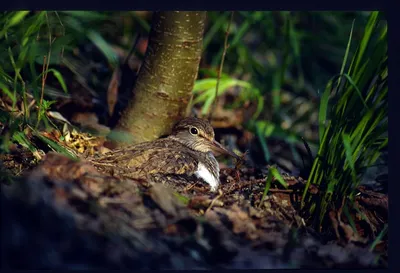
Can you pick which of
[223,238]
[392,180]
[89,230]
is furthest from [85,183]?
[392,180]

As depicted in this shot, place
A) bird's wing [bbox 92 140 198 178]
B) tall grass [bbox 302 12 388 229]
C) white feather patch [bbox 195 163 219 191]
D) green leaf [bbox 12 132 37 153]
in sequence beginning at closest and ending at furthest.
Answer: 1. tall grass [bbox 302 12 388 229]
2. green leaf [bbox 12 132 37 153]
3. bird's wing [bbox 92 140 198 178]
4. white feather patch [bbox 195 163 219 191]

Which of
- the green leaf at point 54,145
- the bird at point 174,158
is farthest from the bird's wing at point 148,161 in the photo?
the green leaf at point 54,145

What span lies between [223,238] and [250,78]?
341cm

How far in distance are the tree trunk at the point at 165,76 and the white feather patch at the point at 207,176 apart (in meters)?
0.63

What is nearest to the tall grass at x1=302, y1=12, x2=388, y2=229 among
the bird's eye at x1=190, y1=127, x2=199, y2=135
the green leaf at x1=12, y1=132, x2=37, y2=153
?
the bird's eye at x1=190, y1=127, x2=199, y2=135

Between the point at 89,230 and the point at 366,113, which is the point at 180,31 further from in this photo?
the point at 89,230

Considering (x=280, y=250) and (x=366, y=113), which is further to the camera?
(x=366, y=113)

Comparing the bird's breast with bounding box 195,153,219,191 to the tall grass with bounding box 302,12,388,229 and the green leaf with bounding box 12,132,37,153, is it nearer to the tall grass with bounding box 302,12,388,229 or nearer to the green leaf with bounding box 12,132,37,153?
the tall grass with bounding box 302,12,388,229

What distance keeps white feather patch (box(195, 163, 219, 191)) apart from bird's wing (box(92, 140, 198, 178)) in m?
0.04

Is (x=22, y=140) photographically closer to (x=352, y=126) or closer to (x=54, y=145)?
(x=54, y=145)

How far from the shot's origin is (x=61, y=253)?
3.82 m

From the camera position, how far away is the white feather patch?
5095mm

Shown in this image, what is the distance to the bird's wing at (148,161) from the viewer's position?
4.93 metres

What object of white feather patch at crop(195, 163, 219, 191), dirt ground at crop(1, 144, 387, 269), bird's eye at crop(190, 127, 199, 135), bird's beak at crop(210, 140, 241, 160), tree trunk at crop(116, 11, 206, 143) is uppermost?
tree trunk at crop(116, 11, 206, 143)
